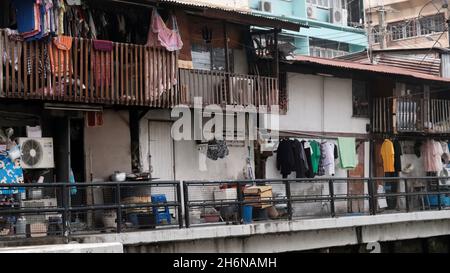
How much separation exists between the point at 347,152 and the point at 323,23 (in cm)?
1393

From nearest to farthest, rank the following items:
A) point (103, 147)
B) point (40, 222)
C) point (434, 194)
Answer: point (40, 222), point (103, 147), point (434, 194)

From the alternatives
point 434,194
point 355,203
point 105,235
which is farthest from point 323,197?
point 105,235

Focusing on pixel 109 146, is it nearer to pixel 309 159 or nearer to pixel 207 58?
pixel 207 58

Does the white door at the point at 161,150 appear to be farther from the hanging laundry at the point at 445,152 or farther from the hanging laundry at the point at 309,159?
the hanging laundry at the point at 445,152

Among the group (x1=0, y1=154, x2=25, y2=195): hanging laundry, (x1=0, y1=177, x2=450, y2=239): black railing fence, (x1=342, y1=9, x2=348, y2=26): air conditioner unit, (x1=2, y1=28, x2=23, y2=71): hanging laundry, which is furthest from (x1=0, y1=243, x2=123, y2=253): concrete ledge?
(x1=342, y1=9, x2=348, y2=26): air conditioner unit

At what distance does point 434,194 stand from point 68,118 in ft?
35.2

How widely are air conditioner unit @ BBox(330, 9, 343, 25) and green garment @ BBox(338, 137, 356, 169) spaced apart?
46.9ft

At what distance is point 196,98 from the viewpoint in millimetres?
18250

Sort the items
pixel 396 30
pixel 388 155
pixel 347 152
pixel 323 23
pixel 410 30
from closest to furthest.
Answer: pixel 347 152
pixel 388 155
pixel 323 23
pixel 410 30
pixel 396 30

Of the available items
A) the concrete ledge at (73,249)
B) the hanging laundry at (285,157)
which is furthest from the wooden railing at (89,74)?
the hanging laundry at (285,157)

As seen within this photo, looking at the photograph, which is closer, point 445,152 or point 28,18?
point 28,18

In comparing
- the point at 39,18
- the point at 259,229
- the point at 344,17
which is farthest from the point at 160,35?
the point at 344,17

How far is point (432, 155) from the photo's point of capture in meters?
26.3
